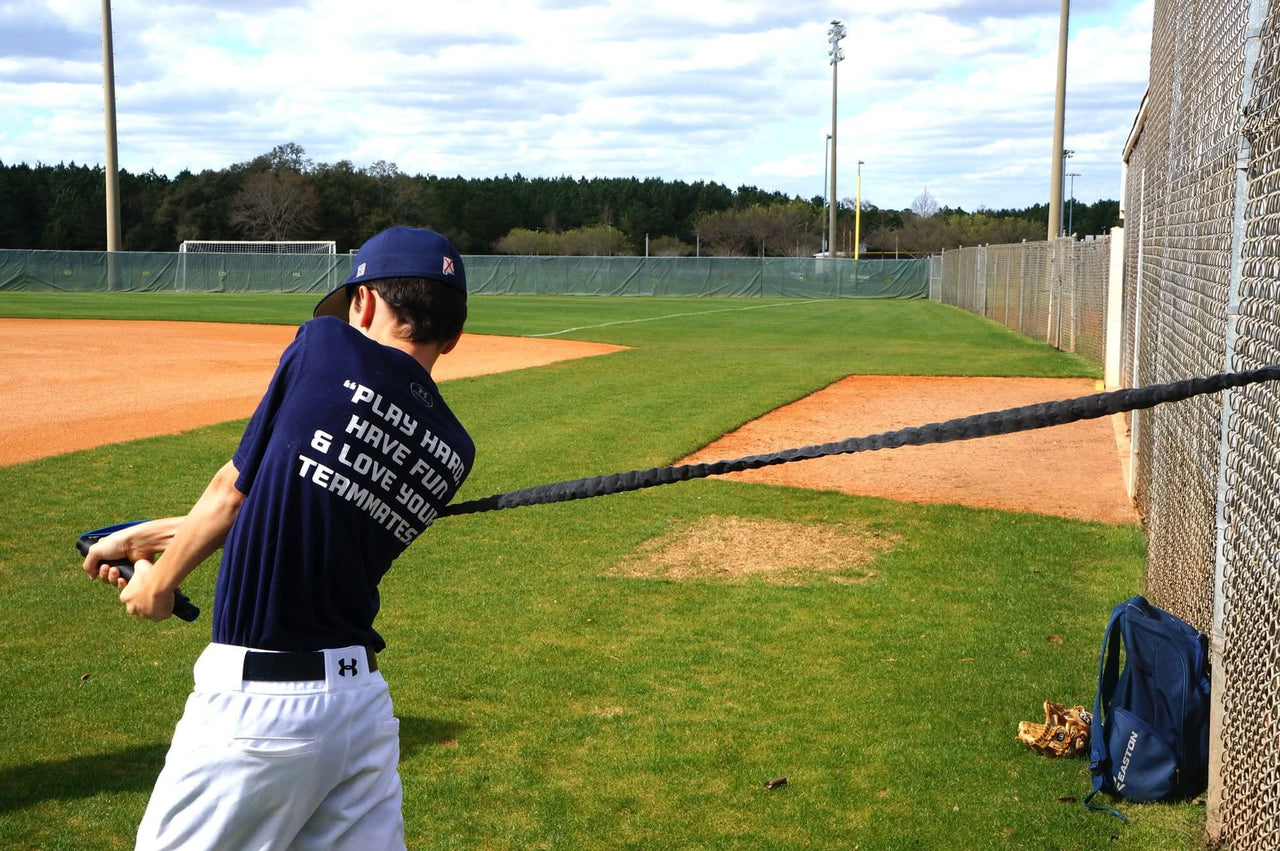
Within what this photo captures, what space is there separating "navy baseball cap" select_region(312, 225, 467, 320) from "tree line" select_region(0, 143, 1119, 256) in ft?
213

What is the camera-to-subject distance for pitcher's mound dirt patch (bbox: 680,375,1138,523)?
9727mm

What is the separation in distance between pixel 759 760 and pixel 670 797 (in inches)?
19.1

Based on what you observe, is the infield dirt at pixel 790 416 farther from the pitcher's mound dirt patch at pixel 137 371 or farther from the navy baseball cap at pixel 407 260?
the navy baseball cap at pixel 407 260

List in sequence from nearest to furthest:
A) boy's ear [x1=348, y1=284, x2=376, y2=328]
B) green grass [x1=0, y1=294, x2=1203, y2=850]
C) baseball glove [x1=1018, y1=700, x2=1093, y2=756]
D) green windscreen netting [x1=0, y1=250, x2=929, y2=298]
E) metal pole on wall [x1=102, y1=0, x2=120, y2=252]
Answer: boy's ear [x1=348, y1=284, x2=376, y2=328], green grass [x1=0, y1=294, x2=1203, y2=850], baseball glove [x1=1018, y1=700, x2=1093, y2=756], metal pole on wall [x1=102, y1=0, x2=120, y2=252], green windscreen netting [x1=0, y1=250, x2=929, y2=298]

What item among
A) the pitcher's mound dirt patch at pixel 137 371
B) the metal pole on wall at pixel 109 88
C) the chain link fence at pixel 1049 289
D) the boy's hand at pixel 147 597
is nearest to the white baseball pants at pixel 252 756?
the boy's hand at pixel 147 597

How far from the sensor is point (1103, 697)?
15.1 feet

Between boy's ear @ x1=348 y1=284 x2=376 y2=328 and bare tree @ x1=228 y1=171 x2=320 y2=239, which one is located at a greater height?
bare tree @ x1=228 y1=171 x2=320 y2=239

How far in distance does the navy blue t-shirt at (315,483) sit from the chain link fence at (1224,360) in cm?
219

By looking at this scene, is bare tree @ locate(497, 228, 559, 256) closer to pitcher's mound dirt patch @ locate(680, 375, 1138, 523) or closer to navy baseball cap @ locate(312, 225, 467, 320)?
pitcher's mound dirt patch @ locate(680, 375, 1138, 523)

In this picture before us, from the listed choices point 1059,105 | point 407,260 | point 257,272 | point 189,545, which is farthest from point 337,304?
point 257,272

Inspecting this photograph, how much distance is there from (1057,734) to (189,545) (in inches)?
143

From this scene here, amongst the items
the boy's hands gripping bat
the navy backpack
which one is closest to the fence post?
the navy backpack

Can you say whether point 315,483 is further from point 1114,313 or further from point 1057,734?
point 1114,313

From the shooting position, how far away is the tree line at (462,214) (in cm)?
8475
